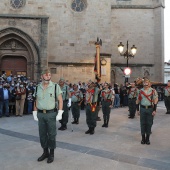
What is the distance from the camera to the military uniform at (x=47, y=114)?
4969 mm

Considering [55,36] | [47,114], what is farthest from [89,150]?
[55,36]

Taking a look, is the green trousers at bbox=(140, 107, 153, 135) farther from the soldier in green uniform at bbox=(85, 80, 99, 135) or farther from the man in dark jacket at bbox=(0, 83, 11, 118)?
the man in dark jacket at bbox=(0, 83, 11, 118)

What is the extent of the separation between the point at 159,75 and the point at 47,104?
20.6m

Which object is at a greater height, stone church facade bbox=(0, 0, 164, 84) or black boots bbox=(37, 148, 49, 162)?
stone church facade bbox=(0, 0, 164, 84)

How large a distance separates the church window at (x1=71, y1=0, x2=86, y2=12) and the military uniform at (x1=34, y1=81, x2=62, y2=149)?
50.8ft

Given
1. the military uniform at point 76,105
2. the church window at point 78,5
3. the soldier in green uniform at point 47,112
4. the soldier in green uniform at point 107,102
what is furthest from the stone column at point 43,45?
the soldier in green uniform at point 47,112

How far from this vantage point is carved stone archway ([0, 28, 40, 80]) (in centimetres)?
1684

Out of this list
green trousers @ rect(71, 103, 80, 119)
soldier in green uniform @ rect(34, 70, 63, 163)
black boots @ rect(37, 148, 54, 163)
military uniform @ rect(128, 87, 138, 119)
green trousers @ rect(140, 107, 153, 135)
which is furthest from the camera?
military uniform @ rect(128, 87, 138, 119)

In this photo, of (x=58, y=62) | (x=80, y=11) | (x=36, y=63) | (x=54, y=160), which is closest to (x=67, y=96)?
(x=54, y=160)

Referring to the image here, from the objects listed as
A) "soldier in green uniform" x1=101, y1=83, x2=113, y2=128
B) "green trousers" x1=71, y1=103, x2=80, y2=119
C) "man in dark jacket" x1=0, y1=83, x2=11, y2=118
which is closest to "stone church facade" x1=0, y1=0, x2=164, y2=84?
"man in dark jacket" x1=0, y1=83, x2=11, y2=118

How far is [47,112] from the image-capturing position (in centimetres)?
498

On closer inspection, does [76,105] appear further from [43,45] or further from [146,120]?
[43,45]

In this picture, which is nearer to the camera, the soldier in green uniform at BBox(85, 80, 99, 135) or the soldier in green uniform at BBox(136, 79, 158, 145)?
the soldier in green uniform at BBox(136, 79, 158, 145)

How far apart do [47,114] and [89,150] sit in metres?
1.54
